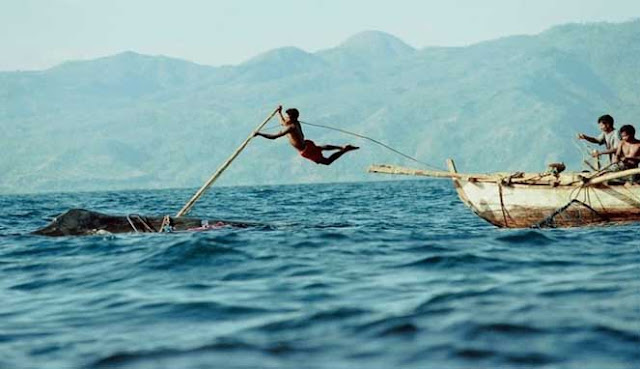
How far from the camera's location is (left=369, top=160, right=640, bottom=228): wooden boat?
1827 cm

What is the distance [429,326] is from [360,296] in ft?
5.76

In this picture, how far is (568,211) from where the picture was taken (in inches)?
738

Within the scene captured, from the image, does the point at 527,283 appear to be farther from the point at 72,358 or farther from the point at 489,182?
the point at 489,182

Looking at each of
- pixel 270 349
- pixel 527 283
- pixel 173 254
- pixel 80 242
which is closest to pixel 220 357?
pixel 270 349

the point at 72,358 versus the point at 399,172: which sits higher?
the point at 399,172

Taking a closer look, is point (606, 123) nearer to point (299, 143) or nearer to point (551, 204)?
point (551, 204)

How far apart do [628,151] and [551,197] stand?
1918mm

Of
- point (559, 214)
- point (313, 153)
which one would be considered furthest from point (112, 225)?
point (559, 214)

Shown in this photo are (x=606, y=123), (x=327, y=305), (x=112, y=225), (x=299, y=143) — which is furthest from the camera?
(x=606, y=123)

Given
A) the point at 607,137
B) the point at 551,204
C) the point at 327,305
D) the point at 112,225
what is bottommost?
the point at 327,305

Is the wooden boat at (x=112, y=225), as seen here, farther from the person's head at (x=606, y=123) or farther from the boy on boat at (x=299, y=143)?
the person's head at (x=606, y=123)

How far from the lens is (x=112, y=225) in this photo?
752 inches

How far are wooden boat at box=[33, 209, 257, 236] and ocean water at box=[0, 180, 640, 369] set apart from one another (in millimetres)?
3375

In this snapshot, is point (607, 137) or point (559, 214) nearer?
point (559, 214)
